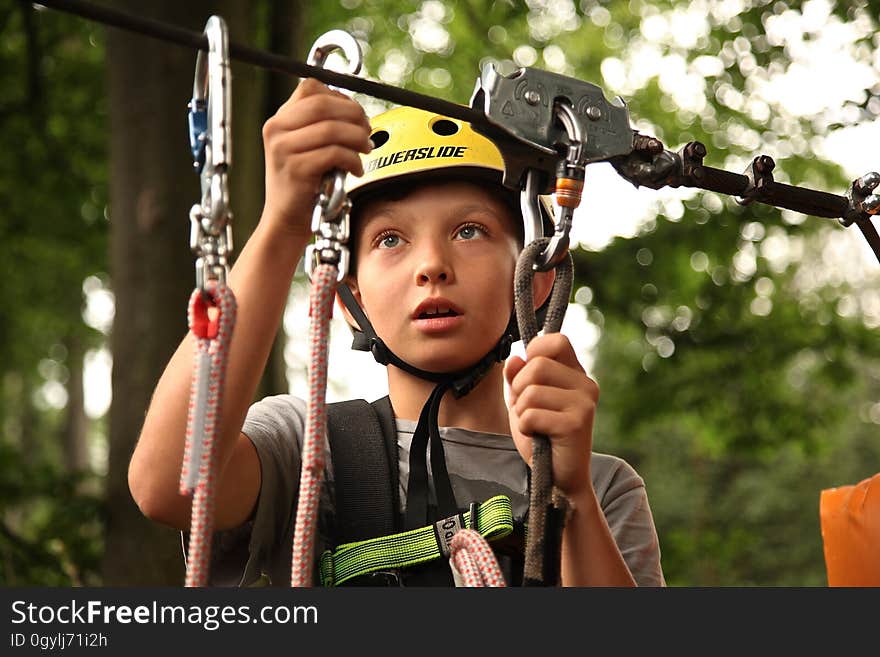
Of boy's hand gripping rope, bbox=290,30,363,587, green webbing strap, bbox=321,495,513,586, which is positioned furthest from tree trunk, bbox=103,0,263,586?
boy's hand gripping rope, bbox=290,30,363,587

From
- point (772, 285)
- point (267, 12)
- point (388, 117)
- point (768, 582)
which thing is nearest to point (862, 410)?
point (768, 582)

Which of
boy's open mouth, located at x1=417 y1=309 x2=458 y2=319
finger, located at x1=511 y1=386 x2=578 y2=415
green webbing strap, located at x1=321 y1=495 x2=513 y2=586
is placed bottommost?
green webbing strap, located at x1=321 y1=495 x2=513 y2=586

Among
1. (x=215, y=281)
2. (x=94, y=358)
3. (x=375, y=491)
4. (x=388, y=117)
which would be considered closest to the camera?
(x=215, y=281)

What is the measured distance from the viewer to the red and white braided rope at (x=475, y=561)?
2.03 metres

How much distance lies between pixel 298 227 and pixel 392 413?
0.98 meters

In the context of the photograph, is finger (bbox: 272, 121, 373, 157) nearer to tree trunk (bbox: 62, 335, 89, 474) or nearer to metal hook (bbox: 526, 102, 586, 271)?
metal hook (bbox: 526, 102, 586, 271)

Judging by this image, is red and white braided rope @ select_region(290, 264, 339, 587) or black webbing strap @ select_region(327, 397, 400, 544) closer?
red and white braided rope @ select_region(290, 264, 339, 587)

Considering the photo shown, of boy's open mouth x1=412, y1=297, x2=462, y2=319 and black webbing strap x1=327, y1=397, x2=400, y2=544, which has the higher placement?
boy's open mouth x1=412, y1=297, x2=462, y2=319

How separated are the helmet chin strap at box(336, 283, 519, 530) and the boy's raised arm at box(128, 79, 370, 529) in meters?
0.46

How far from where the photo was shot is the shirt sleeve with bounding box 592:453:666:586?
254 centimetres

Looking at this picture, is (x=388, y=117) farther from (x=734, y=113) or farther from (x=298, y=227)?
(x=734, y=113)

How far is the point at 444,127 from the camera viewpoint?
2.90 metres

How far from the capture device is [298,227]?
185 cm

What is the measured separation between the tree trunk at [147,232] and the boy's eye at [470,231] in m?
3.42
